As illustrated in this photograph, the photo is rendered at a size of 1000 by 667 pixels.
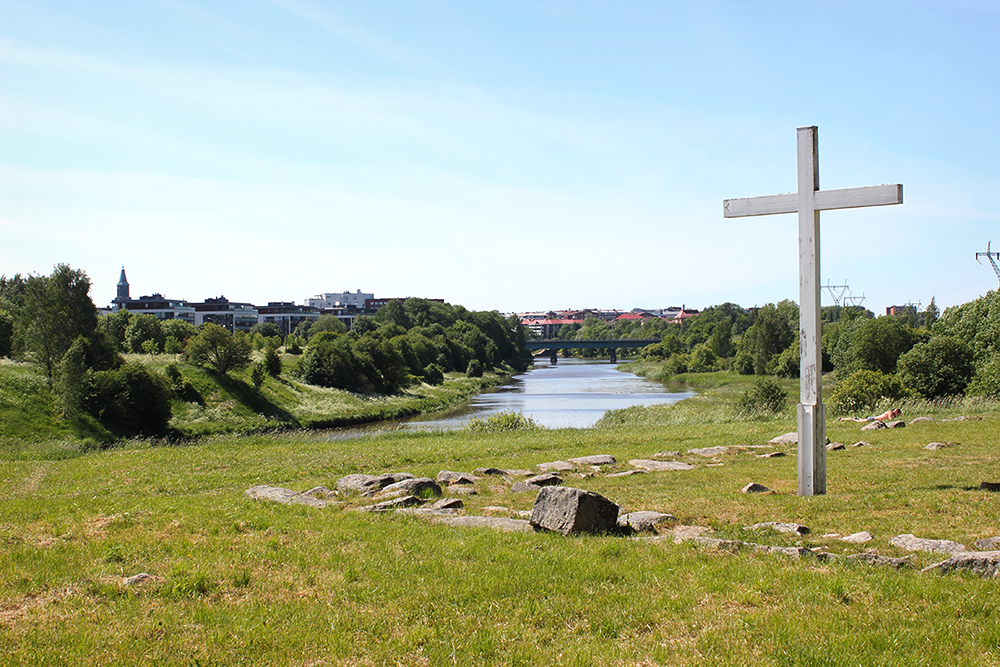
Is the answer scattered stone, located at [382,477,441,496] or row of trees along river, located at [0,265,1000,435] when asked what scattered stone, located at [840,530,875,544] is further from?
row of trees along river, located at [0,265,1000,435]

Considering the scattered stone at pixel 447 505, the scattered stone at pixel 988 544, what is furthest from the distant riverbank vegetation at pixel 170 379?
the scattered stone at pixel 988 544

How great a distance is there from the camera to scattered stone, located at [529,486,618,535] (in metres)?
9.37

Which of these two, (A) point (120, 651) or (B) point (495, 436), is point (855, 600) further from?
(B) point (495, 436)

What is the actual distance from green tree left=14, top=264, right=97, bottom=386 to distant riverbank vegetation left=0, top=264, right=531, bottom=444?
0.08 meters

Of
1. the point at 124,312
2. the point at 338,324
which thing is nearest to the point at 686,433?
the point at 124,312

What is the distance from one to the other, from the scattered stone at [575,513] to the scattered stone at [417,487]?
3.82 meters

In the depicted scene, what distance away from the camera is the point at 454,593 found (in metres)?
7.09

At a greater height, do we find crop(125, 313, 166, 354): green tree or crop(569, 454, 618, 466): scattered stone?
crop(125, 313, 166, 354): green tree

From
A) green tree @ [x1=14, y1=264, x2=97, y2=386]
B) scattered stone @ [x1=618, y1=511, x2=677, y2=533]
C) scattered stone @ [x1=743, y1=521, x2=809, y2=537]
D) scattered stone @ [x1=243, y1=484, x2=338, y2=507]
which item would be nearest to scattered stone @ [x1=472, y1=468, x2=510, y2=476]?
scattered stone @ [x1=243, y1=484, x2=338, y2=507]

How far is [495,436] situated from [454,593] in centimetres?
2106

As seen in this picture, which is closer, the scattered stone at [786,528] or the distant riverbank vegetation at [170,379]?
the scattered stone at [786,528]

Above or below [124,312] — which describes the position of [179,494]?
below

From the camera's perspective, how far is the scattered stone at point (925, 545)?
26.2ft

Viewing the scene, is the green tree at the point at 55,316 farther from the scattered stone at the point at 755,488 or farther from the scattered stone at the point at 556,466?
the scattered stone at the point at 755,488
